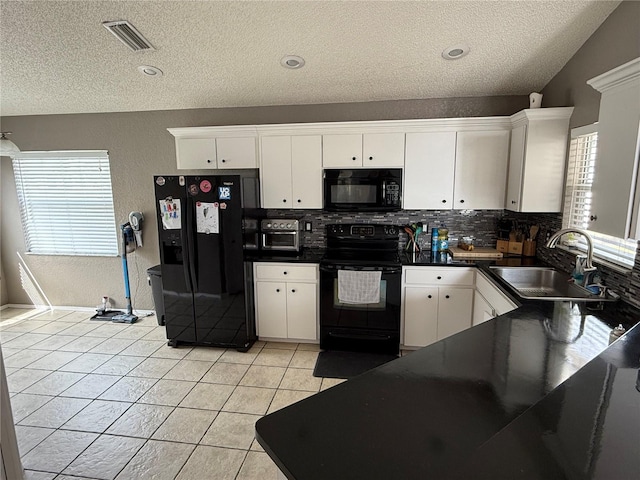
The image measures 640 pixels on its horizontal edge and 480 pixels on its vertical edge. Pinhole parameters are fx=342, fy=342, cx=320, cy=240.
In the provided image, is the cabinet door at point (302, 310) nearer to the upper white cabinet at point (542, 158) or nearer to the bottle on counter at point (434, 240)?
the bottle on counter at point (434, 240)

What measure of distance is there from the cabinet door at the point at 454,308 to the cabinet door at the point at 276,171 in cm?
171

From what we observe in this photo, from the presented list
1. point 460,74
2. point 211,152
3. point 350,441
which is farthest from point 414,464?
point 211,152

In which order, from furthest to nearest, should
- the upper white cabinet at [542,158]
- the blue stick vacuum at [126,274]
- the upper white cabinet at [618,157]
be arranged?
the blue stick vacuum at [126,274] → the upper white cabinet at [542,158] → the upper white cabinet at [618,157]

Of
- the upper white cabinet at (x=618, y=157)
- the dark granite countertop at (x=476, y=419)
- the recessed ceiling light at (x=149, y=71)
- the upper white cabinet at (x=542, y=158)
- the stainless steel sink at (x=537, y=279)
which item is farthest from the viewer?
the recessed ceiling light at (x=149, y=71)

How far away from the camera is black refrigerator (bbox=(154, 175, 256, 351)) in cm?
313

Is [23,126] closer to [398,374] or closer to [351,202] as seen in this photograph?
[351,202]

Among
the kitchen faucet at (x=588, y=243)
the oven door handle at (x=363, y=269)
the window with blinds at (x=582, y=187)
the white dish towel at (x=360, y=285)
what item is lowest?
the white dish towel at (x=360, y=285)

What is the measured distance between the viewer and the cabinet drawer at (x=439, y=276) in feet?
9.83

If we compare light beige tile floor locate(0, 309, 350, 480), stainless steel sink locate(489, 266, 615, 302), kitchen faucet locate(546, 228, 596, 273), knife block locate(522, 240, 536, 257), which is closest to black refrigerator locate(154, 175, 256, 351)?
light beige tile floor locate(0, 309, 350, 480)

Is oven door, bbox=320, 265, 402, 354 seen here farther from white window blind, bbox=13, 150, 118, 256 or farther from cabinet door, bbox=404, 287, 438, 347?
white window blind, bbox=13, 150, 118, 256

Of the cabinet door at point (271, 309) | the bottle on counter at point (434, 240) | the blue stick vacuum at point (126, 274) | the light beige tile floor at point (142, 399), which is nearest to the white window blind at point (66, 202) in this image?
the blue stick vacuum at point (126, 274)

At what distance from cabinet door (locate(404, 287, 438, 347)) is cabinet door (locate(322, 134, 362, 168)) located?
1.30 m

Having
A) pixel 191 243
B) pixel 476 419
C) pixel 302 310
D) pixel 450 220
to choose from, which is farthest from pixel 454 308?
pixel 191 243

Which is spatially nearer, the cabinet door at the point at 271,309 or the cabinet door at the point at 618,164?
the cabinet door at the point at 618,164
